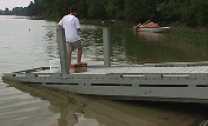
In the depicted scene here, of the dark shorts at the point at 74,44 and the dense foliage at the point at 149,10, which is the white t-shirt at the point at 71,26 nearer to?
the dark shorts at the point at 74,44

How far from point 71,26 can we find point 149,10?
65.3 meters

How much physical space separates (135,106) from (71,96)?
178cm

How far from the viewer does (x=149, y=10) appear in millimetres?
78125

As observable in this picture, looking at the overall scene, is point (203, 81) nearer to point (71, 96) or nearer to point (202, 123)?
point (202, 123)

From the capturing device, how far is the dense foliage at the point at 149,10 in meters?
59.4

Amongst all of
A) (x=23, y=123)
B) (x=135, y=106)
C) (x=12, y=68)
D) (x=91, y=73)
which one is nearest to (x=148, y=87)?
(x=135, y=106)

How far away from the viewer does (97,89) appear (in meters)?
12.6

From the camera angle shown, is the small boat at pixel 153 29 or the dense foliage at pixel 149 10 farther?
the dense foliage at pixel 149 10

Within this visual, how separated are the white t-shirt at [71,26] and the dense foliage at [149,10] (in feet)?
85.3

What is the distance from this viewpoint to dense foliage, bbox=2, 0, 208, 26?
59406 mm

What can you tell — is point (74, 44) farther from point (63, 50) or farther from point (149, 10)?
point (149, 10)

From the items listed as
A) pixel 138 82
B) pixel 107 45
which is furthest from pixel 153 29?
pixel 138 82

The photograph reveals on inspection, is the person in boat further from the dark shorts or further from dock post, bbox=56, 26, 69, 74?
dock post, bbox=56, 26, 69, 74

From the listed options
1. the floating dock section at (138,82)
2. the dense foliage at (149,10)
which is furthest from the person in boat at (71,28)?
the dense foliage at (149,10)
